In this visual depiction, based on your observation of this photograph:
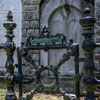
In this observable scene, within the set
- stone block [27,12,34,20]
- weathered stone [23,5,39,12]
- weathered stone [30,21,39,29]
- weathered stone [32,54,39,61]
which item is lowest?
weathered stone [32,54,39,61]

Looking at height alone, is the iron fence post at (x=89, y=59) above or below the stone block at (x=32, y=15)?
below

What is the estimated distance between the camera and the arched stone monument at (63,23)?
25.2 feet

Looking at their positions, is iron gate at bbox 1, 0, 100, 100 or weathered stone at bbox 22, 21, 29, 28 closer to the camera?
iron gate at bbox 1, 0, 100, 100

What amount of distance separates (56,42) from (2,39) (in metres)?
4.93

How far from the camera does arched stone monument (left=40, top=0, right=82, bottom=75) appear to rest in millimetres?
7691

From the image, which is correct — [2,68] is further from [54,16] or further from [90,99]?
[90,99]

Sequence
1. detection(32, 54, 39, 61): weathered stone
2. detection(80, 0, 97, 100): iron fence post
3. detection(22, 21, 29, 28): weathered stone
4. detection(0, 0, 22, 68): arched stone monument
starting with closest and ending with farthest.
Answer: detection(80, 0, 97, 100): iron fence post → detection(32, 54, 39, 61): weathered stone → detection(22, 21, 29, 28): weathered stone → detection(0, 0, 22, 68): arched stone monument

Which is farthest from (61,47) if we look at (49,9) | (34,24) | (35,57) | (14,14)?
(14,14)

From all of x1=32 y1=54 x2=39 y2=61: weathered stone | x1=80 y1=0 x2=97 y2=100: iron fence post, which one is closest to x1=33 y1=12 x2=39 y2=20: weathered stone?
x1=32 y1=54 x2=39 y2=61: weathered stone

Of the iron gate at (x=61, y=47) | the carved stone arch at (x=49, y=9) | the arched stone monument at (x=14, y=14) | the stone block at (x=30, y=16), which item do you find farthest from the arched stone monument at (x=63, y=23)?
the iron gate at (x=61, y=47)

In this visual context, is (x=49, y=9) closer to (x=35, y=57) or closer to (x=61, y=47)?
(x=35, y=57)

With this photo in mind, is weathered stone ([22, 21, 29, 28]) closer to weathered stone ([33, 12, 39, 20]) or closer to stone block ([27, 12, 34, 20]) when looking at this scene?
stone block ([27, 12, 34, 20])

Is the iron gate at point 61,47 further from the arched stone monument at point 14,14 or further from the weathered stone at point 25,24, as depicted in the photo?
the arched stone monument at point 14,14

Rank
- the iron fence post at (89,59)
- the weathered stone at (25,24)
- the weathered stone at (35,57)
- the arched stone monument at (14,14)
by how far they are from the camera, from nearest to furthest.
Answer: the iron fence post at (89,59) < the weathered stone at (35,57) < the weathered stone at (25,24) < the arched stone monument at (14,14)
